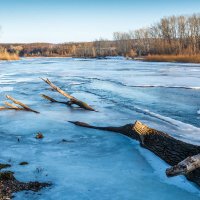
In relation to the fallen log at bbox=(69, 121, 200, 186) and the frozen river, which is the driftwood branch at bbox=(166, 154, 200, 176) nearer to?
the fallen log at bbox=(69, 121, 200, 186)

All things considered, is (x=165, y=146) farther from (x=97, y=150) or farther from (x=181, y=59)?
(x=181, y=59)

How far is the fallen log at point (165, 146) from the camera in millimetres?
6836

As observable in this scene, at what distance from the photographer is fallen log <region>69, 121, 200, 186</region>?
684cm

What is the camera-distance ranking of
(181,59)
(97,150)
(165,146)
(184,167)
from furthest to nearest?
(181,59), (97,150), (165,146), (184,167)

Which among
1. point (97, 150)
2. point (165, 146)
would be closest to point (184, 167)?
point (165, 146)

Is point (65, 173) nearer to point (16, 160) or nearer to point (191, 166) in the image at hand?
point (16, 160)

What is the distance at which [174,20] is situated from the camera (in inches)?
3209

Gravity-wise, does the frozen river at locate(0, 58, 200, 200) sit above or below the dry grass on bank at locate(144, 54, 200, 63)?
below

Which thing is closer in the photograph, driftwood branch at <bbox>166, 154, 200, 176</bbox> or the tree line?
driftwood branch at <bbox>166, 154, 200, 176</bbox>

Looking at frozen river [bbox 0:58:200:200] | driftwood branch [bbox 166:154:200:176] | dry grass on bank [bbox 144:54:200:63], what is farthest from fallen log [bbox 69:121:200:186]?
dry grass on bank [bbox 144:54:200:63]

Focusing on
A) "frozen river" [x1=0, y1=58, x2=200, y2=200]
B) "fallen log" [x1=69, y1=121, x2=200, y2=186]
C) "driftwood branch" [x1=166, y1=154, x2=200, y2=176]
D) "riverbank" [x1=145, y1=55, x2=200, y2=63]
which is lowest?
"frozen river" [x1=0, y1=58, x2=200, y2=200]

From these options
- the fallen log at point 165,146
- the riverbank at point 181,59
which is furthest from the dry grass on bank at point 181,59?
the fallen log at point 165,146

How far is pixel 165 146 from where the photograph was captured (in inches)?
314

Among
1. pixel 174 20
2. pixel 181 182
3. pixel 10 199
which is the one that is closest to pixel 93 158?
pixel 181 182
